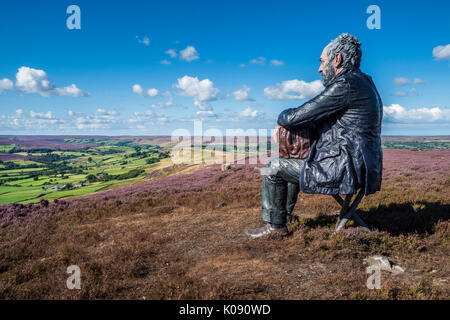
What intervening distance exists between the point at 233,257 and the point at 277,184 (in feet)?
5.08

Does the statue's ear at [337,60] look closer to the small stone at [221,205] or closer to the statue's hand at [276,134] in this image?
the statue's hand at [276,134]

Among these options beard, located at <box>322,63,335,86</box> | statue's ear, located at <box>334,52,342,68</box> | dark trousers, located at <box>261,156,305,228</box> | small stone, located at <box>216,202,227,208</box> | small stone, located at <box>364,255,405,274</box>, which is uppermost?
statue's ear, located at <box>334,52,342,68</box>

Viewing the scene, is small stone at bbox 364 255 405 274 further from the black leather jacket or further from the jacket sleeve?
the jacket sleeve

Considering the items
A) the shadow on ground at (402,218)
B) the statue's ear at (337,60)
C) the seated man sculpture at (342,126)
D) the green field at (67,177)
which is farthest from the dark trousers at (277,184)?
the green field at (67,177)

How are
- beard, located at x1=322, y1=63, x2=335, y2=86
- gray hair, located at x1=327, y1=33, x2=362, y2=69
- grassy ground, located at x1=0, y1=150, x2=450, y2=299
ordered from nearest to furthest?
grassy ground, located at x1=0, y1=150, x2=450, y2=299 → gray hair, located at x1=327, y1=33, x2=362, y2=69 → beard, located at x1=322, y1=63, x2=335, y2=86

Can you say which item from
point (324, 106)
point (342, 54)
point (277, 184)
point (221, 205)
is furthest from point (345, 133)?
point (221, 205)

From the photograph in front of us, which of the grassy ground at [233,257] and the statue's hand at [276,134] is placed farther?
the statue's hand at [276,134]

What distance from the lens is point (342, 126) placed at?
12.2 ft

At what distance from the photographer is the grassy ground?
125 inches

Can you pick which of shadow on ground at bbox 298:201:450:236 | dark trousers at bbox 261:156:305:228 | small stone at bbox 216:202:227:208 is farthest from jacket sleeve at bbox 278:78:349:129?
small stone at bbox 216:202:227:208

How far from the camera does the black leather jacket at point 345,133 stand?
354 cm

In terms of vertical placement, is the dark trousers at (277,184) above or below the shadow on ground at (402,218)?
above

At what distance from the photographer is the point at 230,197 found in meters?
9.59
